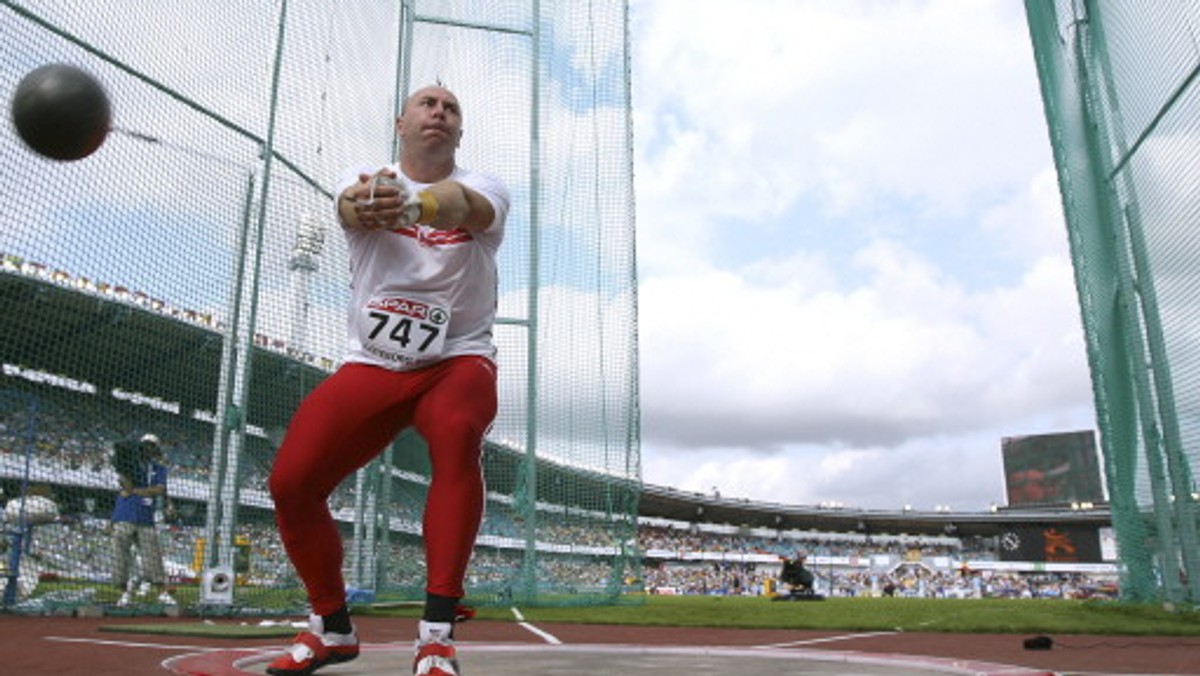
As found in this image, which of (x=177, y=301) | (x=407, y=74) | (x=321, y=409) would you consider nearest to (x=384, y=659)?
(x=321, y=409)

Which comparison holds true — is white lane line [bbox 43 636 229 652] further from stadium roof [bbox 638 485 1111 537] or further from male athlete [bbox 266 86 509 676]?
stadium roof [bbox 638 485 1111 537]

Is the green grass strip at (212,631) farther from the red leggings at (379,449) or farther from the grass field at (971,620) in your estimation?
the grass field at (971,620)

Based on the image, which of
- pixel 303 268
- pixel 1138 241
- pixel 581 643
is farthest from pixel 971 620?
pixel 303 268

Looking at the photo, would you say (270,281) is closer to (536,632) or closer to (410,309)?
(536,632)

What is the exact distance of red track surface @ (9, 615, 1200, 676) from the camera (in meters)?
3.51

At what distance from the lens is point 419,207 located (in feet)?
8.15

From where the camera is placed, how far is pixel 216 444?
8.05 metres

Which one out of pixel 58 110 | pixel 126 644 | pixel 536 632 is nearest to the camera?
pixel 58 110

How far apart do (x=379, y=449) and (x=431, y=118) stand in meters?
1.14

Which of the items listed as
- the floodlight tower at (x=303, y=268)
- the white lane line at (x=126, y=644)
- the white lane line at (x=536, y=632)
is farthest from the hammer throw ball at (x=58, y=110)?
the floodlight tower at (x=303, y=268)

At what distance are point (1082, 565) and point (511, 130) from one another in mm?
A: 59591

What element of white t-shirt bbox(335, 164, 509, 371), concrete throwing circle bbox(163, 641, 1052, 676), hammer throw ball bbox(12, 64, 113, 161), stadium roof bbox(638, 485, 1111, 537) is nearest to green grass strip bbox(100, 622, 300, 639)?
concrete throwing circle bbox(163, 641, 1052, 676)

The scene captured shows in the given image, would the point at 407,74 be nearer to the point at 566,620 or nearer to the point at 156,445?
the point at 156,445

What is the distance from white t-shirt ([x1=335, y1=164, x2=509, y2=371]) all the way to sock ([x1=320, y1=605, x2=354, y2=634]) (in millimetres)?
830
